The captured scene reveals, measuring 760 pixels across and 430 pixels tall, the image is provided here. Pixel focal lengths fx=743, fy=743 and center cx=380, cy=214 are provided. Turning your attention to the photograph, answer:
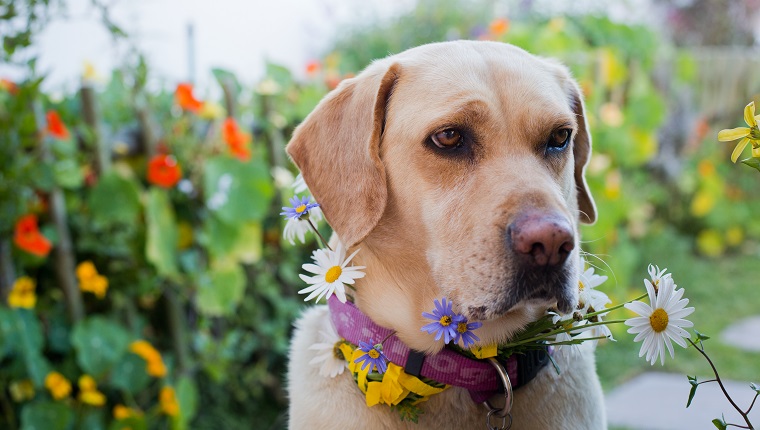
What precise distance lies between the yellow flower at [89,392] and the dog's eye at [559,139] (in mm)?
2251

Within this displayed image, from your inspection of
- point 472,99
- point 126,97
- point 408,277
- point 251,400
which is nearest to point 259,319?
point 251,400

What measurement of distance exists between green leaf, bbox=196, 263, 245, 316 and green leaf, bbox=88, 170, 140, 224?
1.62 feet

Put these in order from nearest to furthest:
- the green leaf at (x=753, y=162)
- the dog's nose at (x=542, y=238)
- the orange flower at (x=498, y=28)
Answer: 1. the green leaf at (x=753, y=162)
2. the dog's nose at (x=542, y=238)
3. the orange flower at (x=498, y=28)

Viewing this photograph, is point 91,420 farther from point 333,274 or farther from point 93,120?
point 333,274

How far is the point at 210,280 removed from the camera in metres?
3.49

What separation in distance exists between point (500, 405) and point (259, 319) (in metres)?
2.33

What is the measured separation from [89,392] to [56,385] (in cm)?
13

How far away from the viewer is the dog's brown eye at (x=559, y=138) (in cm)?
183

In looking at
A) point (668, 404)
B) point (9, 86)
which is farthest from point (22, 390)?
point (668, 404)

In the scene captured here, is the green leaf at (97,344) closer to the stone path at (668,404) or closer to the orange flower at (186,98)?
the orange flower at (186,98)

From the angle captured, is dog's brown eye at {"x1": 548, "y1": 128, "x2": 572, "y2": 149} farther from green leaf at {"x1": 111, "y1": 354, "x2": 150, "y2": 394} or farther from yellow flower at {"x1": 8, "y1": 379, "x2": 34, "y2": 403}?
yellow flower at {"x1": 8, "y1": 379, "x2": 34, "y2": 403}

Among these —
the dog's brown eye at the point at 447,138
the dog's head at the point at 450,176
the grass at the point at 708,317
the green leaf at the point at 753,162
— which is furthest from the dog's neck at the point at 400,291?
the grass at the point at 708,317

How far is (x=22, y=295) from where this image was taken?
2998 mm

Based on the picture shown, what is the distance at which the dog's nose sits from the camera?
1509 mm
